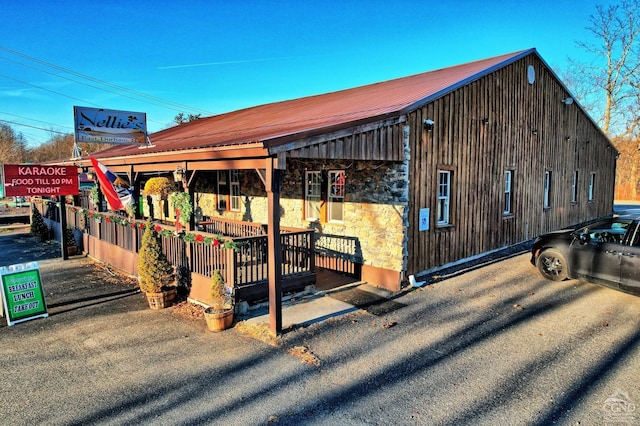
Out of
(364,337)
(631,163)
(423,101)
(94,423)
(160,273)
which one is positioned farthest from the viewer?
(631,163)

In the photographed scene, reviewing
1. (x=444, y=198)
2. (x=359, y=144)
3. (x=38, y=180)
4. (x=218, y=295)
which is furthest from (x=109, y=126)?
(x=444, y=198)

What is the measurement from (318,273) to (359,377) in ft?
15.6

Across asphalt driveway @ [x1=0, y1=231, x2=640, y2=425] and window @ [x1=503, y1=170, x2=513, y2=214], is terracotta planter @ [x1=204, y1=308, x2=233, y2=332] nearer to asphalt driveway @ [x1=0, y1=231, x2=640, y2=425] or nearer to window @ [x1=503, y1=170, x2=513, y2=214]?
asphalt driveway @ [x1=0, y1=231, x2=640, y2=425]

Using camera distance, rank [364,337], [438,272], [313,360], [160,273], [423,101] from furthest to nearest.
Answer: [438,272]
[423,101]
[160,273]
[364,337]
[313,360]

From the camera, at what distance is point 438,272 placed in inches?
372

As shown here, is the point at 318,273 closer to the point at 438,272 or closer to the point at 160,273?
the point at 438,272

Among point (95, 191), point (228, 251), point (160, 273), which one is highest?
point (95, 191)

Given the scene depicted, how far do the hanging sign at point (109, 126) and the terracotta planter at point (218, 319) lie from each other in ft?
21.6

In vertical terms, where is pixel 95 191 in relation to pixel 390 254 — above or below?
above

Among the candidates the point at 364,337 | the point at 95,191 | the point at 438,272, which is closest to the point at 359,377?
the point at 364,337

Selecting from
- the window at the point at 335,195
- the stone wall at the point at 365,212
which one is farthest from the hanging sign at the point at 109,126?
the window at the point at 335,195

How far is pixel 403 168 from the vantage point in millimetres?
8125

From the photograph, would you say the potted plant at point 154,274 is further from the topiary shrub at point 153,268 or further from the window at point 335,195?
the window at point 335,195

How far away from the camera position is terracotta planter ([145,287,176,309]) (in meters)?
7.36
